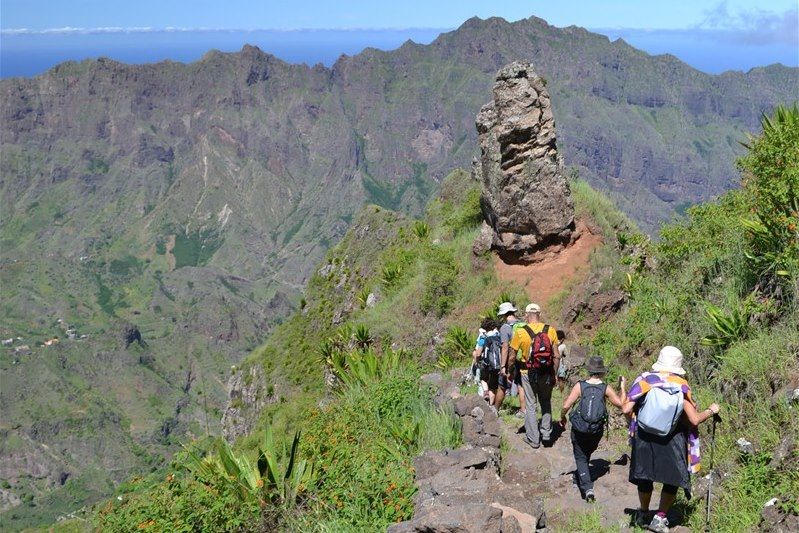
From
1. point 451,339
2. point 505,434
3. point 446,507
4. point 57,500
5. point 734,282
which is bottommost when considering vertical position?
point 57,500

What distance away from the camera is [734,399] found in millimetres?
8297

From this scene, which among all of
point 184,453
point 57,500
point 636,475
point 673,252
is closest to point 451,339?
point 673,252

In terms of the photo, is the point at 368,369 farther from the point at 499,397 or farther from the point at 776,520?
the point at 776,520

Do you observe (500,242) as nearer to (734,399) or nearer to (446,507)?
(734,399)

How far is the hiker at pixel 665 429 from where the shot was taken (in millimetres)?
6473

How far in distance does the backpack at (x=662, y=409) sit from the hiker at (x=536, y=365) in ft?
9.47

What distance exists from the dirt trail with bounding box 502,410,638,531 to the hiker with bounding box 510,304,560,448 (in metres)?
0.31

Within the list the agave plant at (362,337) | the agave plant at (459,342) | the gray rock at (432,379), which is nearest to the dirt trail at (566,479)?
the gray rock at (432,379)

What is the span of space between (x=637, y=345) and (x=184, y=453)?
8.30m

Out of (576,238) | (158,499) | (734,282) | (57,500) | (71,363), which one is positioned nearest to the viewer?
(158,499)

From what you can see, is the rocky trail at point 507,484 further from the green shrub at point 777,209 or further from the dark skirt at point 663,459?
the green shrub at point 777,209

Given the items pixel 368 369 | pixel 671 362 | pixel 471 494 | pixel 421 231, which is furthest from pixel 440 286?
pixel 671 362

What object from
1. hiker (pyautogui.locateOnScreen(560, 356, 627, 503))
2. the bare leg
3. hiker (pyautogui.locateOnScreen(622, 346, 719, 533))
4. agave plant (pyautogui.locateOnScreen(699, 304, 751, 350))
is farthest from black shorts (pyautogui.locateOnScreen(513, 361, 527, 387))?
hiker (pyautogui.locateOnScreen(622, 346, 719, 533))

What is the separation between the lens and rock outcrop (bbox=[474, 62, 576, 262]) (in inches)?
771
